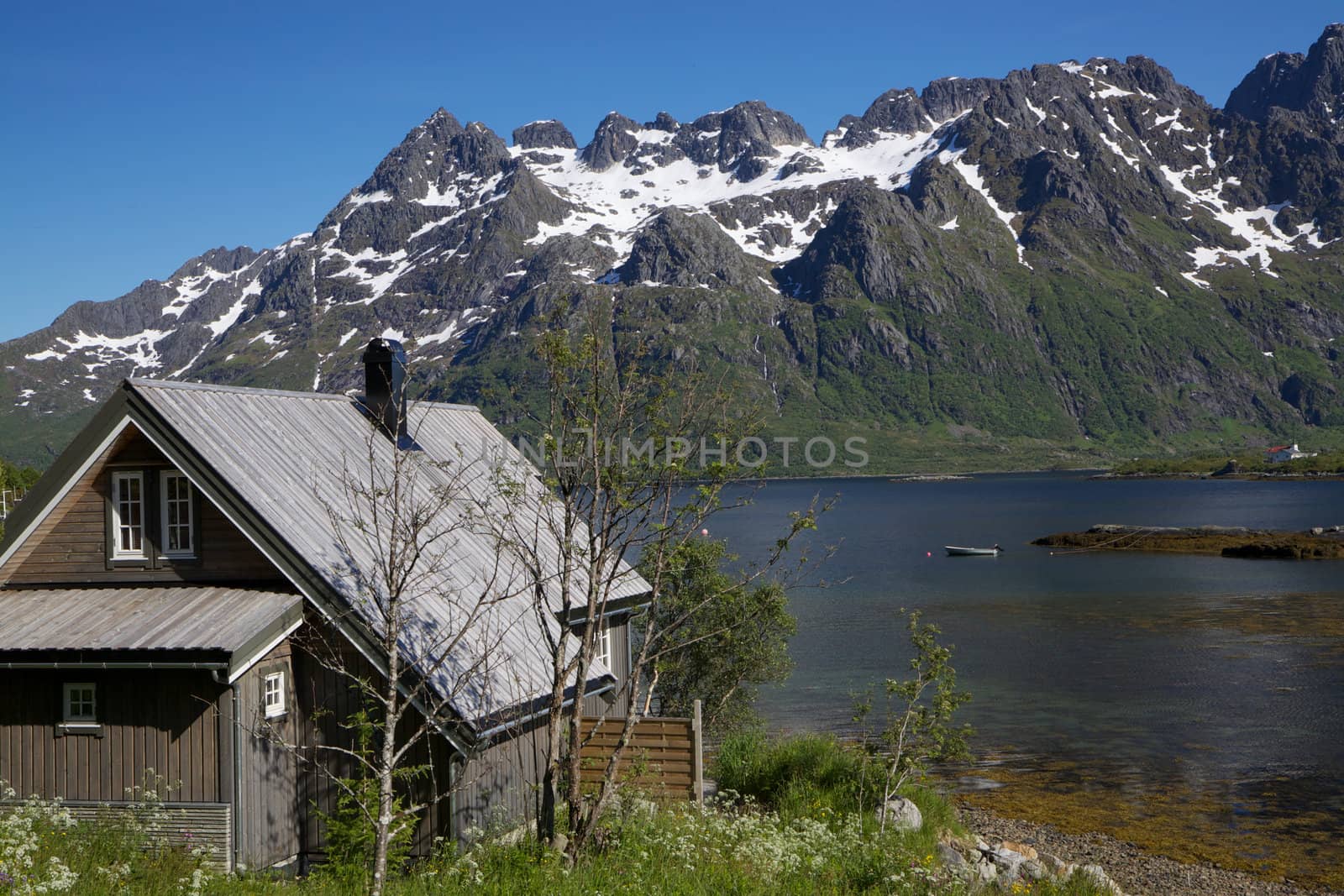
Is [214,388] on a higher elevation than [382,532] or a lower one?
higher

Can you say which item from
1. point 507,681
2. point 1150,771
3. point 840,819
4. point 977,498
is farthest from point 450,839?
point 977,498

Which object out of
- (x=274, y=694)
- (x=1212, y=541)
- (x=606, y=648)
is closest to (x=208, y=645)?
(x=274, y=694)

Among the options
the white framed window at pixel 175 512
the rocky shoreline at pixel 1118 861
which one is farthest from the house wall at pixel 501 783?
the rocky shoreline at pixel 1118 861

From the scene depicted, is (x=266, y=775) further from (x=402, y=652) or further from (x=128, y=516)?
(x=128, y=516)

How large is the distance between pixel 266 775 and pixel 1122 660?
155ft

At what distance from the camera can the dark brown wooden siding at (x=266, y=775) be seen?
15555mm

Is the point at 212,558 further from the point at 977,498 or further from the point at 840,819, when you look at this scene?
the point at 977,498

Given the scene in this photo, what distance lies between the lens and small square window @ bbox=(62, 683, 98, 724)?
1591 centimetres

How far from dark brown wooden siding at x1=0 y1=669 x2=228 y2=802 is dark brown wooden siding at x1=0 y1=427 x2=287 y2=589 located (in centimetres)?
172

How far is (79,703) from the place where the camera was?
16.0 meters

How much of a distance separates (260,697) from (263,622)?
1082mm

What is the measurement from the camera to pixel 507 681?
1678 cm

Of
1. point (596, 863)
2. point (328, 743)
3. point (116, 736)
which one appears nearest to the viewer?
point (596, 863)

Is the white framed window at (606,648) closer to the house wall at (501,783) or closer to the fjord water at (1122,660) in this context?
the house wall at (501,783)
